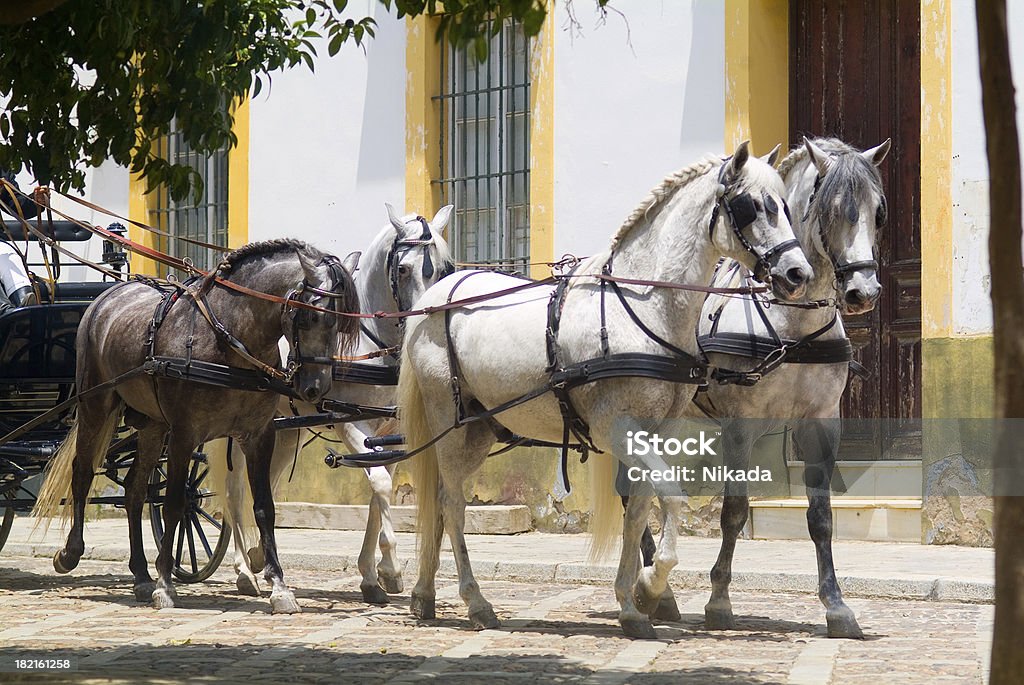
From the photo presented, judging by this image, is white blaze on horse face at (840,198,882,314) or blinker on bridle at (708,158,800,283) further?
white blaze on horse face at (840,198,882,314)

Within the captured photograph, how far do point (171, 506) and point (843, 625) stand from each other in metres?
3.74

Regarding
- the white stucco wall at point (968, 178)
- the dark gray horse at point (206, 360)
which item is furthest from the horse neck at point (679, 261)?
the white stucco wall at point (968, 178)

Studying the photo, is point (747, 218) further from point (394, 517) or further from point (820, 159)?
point (394, 517)

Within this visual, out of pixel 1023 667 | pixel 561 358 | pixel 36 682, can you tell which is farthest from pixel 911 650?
pixel 36 682

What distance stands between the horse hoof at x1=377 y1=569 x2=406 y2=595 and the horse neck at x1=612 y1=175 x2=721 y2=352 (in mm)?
2914

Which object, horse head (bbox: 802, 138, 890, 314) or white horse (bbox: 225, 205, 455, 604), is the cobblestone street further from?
horse head (bbox: 802, 138, 890, 314)

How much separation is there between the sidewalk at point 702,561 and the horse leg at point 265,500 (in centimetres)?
178

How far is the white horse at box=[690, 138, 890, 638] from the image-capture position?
7.20 meters

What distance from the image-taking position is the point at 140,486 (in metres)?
9.25

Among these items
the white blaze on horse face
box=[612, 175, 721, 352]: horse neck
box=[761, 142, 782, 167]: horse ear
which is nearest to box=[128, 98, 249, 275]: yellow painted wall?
box=[761, 142, 782, 167]: horse ear

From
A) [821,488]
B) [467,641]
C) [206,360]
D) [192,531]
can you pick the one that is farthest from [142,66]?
[192,531]

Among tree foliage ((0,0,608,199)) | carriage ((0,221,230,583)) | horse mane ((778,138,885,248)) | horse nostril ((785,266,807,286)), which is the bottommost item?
carriage ((0,221,230,583))

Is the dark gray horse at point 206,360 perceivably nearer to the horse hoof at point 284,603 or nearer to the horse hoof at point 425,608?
the horse hoof at point 284,603

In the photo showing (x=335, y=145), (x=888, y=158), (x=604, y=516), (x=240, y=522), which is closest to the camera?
(x=604, y=516)
